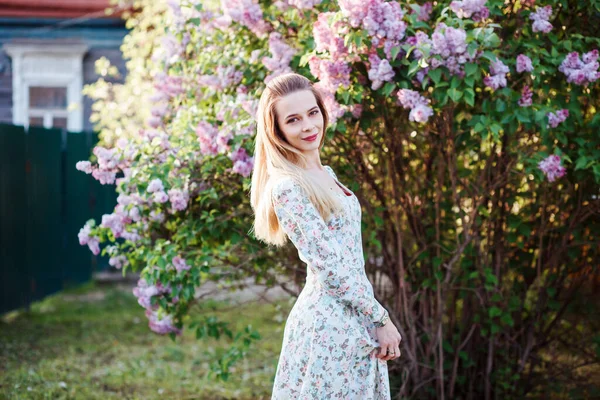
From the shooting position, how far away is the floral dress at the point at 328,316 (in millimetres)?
2518

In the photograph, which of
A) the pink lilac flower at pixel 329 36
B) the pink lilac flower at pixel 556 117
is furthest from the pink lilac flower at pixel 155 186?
the pink lilac flower at pixel 556 117

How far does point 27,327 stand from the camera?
7.58 m

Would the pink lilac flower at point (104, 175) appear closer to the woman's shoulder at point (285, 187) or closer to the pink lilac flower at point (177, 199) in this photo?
the pink lilac flower at point (177, 199)

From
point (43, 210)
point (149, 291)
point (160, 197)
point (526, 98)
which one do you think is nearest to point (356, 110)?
point (526, 98)

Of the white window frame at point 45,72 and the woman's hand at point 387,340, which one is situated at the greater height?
the white window frame at point 45,72

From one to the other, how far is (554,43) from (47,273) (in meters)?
6.69

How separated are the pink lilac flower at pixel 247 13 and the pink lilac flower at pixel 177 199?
931 millimetres

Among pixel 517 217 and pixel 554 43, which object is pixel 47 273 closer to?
pixel 517 217

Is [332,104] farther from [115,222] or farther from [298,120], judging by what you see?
[115,222]

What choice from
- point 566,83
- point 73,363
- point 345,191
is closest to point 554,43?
point 566,83

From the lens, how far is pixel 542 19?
145 inches

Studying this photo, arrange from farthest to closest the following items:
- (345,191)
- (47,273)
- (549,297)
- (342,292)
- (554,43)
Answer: (47,273) → (549,297) → (554,43) → (345,191) → (342,292)

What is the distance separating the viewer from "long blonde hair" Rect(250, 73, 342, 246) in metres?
2.57

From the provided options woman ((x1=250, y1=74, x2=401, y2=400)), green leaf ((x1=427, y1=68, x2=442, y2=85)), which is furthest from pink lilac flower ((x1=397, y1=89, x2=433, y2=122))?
woman ((x1=250, y1=74, x2=401, y2=400))
